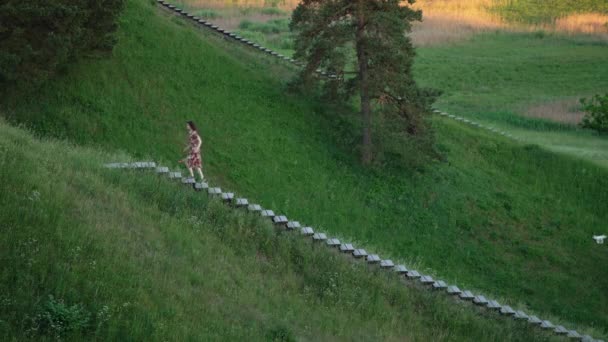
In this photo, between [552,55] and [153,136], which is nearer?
[153,136]

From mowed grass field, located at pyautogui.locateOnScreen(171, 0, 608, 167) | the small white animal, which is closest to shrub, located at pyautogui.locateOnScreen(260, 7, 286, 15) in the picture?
mowed grass field, located at pyautogui.locateOnScreen(171, 0, 608, 167)

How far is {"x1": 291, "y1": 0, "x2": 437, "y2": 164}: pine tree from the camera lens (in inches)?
1280

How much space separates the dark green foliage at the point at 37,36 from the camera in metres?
25.1

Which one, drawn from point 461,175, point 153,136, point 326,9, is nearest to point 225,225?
point 153,136

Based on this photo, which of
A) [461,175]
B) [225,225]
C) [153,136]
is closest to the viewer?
[225,225]

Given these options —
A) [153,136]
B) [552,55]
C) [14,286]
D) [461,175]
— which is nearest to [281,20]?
[552,55]

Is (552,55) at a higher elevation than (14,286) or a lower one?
lower

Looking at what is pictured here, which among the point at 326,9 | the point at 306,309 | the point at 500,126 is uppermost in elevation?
the point at 326,9

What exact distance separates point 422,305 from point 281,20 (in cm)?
5762

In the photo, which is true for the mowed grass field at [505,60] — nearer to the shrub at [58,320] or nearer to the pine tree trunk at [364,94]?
the pine tree trunk at [364,94]

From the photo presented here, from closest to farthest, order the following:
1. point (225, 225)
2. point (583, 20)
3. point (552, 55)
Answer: point (225, 225), point (552, 55), point (583, 20)

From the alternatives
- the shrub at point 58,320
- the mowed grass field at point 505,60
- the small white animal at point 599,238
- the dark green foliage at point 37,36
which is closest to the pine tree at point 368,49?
the small white animal at point 599,238

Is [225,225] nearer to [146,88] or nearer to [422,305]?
[422,305]

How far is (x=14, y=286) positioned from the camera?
13.5m
